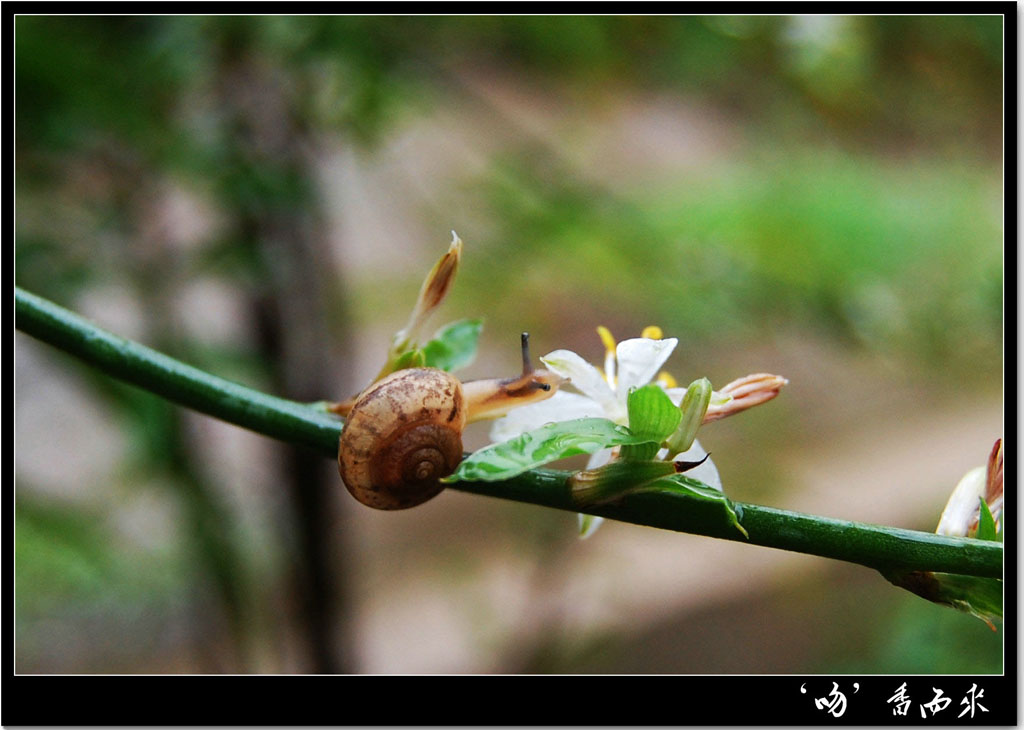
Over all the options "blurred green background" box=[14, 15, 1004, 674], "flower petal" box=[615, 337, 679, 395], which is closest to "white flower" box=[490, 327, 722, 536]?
"flower petal" box=[615, 337, 679, 395]

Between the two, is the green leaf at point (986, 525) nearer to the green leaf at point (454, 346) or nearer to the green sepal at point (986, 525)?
the green sepal at point (986, 525)

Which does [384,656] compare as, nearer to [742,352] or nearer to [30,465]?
[30,465]

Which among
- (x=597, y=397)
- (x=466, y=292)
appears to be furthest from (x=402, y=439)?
(x=466, y=292)


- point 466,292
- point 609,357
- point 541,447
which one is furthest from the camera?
point 466,292

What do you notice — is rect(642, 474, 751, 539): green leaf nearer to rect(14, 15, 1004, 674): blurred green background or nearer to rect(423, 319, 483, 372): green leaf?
rect(423, 319, 483, 372): green leaf

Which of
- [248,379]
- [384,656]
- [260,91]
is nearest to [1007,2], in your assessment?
[260,91]

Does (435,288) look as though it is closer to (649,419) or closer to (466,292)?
(649,419)

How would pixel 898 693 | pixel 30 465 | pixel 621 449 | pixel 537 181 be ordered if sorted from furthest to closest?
pixel 30 465 < pixel 537 181 < pixel 898 693 < pixel 621 449
